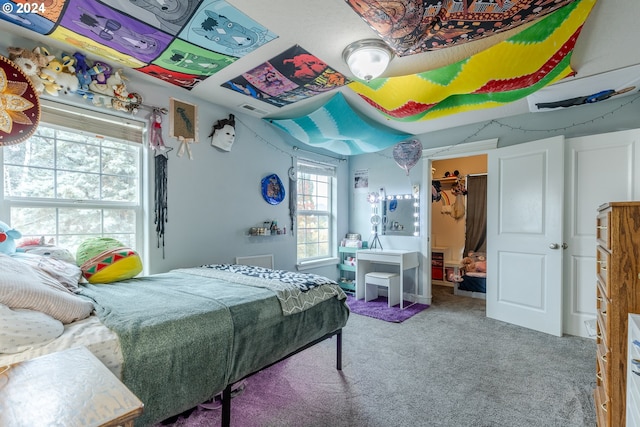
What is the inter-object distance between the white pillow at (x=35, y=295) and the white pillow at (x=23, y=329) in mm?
37

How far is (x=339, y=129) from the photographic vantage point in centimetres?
335

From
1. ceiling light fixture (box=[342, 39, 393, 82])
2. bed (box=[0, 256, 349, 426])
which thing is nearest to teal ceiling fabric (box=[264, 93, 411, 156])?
ceiling light fixture (box=[342, 39, 393, 82])

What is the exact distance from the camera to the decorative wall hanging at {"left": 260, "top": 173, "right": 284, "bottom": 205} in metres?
3.63

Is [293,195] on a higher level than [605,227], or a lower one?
higher

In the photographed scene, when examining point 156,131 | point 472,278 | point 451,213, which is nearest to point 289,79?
point 156,131

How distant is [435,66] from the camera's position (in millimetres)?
2197

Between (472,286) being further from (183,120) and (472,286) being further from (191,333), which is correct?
(183,120)

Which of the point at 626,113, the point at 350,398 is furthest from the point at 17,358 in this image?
the point at 626,113

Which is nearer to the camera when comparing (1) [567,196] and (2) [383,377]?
(2) [383,377]

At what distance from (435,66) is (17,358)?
270cm

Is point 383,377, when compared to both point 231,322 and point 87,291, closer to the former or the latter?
point 231,322

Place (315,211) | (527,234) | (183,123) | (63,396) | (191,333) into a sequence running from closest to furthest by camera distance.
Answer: (63,396) → (191,333) → (183,123) → (527,234) → (315,211)

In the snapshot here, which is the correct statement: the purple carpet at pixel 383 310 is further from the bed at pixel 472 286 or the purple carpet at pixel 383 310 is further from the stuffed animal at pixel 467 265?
the stuffed animal at pixel 467 265

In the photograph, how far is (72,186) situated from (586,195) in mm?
4583
